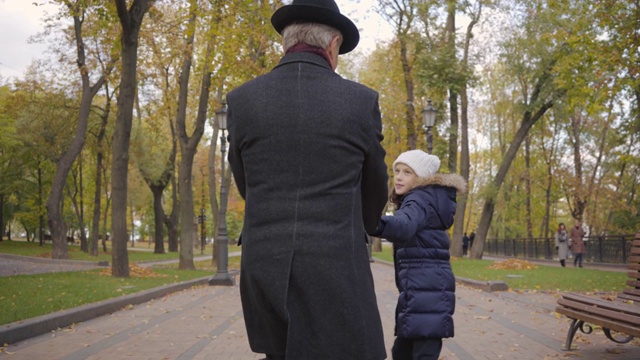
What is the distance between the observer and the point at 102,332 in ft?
27.9

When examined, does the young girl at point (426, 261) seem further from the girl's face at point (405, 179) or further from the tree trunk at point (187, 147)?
the tree trunk at point (187, 147)

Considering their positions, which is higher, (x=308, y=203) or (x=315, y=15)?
(x=315, y=15)

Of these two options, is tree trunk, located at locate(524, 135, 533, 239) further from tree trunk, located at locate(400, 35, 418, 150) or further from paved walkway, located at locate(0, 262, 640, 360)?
paved walkway, located at locate(0, 262, 640, 360)

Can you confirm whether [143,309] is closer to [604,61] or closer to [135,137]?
[604,61]

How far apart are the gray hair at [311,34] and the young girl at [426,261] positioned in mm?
1586

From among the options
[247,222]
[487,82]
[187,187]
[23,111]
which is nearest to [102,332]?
[247,222]

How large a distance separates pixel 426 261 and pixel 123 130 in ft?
44.9

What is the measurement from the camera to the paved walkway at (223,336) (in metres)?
6.94

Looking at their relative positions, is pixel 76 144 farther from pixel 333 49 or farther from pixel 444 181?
pixel 333 49

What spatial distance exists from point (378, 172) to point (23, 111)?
33.7 meters

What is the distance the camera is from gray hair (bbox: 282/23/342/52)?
8.01 ft

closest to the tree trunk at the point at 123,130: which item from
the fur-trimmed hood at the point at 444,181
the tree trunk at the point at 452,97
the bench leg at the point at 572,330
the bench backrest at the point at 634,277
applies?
the bench leg at the point at 572,330

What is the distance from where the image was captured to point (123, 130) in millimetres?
16406

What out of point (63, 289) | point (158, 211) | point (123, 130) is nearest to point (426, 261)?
point (63, 289)
